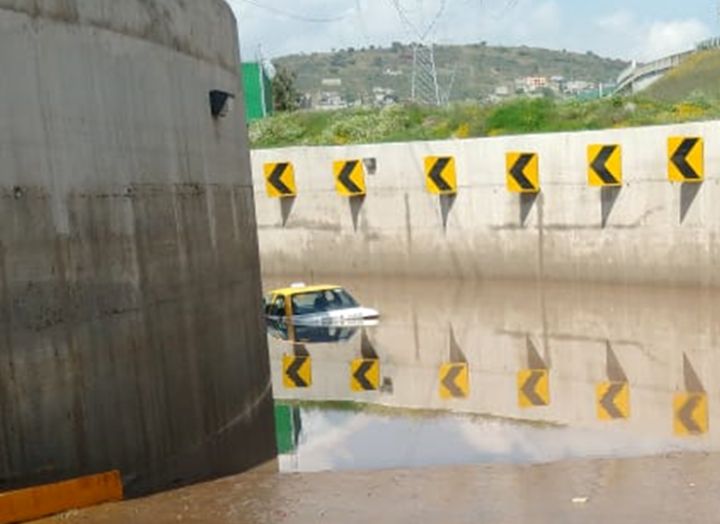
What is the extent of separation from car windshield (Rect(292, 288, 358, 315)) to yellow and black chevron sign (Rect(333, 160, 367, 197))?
26.9 feet

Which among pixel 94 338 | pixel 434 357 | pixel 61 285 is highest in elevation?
pixel 61 285

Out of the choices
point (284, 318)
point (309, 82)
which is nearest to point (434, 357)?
point (284, 318)

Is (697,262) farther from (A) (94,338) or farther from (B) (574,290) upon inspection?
(A) (94,338)

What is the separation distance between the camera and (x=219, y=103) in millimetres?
12133

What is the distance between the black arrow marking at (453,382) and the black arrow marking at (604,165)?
9522 millimetres

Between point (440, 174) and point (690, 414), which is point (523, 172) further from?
point (690, 414)

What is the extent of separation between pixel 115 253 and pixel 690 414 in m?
8.34

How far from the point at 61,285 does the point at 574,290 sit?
1875 cm

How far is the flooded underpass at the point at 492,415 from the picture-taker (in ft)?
28.8

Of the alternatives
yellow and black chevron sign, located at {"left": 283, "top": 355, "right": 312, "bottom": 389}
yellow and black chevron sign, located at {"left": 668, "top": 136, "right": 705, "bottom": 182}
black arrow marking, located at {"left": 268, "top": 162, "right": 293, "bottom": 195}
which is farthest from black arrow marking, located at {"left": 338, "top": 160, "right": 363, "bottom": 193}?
yellow and black chevron sign, located at {"left": 283, "top": 355, "right": 312, "bottom": 389}

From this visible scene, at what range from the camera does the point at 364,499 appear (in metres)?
9.12

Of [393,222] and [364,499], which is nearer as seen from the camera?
[364,499]

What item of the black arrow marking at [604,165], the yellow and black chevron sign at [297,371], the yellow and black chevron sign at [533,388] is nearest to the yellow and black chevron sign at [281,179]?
the black arrow marking at [604,165]

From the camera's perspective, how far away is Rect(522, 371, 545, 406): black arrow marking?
14.7m
